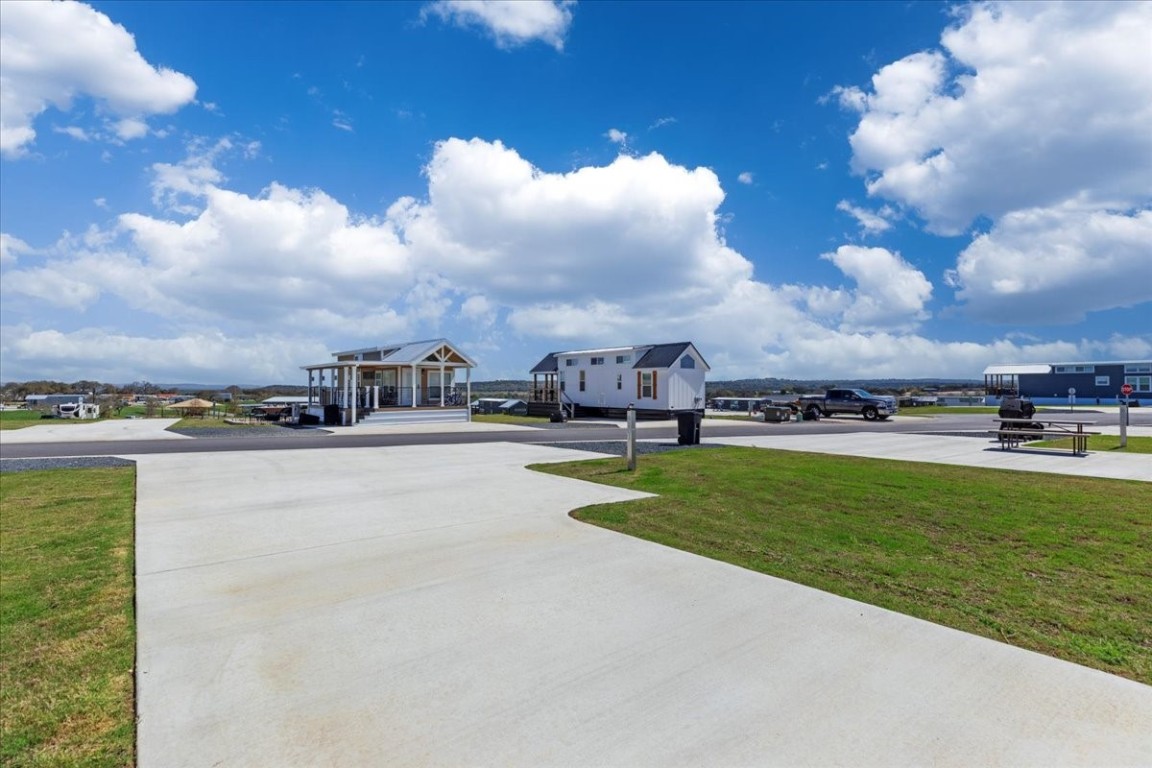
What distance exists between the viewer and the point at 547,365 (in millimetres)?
40125

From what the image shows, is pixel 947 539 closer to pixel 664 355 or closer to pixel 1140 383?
pixel 664 355

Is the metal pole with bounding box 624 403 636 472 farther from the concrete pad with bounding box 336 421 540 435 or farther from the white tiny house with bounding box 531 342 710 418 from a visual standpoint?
the white tiny house with bounding box 531 342 710 418

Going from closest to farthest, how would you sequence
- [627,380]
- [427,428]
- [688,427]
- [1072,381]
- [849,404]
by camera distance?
1. [688,427]
2. [427,428]
3. [849,404]
4. [627,380]
5. [1072,381]

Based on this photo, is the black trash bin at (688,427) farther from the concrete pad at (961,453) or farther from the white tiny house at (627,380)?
the white tiny house at (627,380)

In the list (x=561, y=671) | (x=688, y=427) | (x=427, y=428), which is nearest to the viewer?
(x=561, y=671)

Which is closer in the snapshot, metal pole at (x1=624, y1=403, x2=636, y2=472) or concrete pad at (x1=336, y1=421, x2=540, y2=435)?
metal pole at (x1=624, y1=403, x2=636, y2=472)

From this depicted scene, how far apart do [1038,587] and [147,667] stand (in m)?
6.35

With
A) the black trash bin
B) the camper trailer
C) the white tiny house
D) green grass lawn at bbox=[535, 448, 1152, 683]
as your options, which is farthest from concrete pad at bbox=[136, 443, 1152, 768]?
the camper trailer

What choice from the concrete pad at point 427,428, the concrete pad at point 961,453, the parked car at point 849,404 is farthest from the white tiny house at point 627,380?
the concrete pad at point 961,453

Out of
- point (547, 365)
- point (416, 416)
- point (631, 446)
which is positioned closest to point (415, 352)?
point (416, 416)

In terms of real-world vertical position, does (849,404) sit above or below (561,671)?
above

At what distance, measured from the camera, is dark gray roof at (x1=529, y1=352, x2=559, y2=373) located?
130 feet

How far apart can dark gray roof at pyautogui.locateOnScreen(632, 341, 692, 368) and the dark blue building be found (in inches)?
1552

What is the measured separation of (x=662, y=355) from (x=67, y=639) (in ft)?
100
